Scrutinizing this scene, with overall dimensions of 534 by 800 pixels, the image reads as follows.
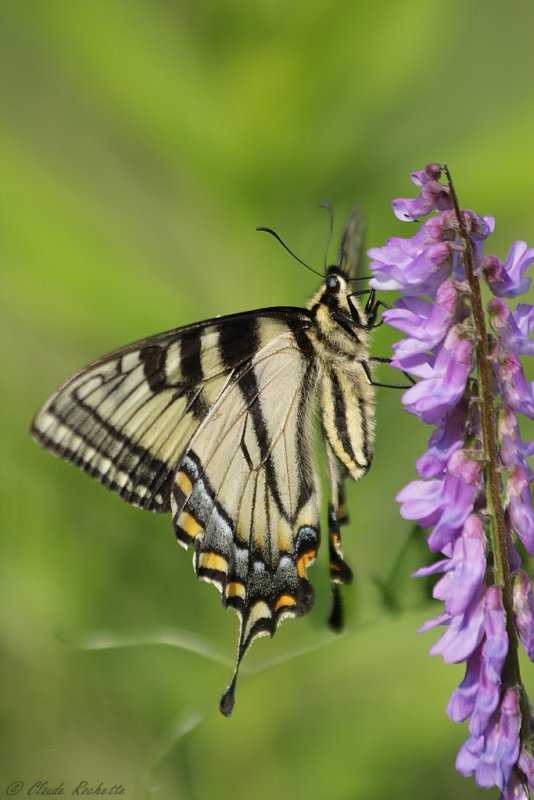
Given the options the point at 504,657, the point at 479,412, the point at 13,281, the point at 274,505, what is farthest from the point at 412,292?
the point at 13,281

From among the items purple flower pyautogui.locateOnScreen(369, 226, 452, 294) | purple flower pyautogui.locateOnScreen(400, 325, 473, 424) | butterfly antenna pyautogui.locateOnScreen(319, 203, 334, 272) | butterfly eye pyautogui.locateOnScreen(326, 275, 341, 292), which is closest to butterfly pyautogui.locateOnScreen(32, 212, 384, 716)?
butterfly eye pyautogui.locateOnScreen(326, 275, 341, 292)

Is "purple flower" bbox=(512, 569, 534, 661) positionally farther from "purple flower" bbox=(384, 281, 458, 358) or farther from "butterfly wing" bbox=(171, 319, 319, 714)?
"butterfly wing" bbox=(171, 319, 319, 714)

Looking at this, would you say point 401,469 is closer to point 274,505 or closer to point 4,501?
point 274,505

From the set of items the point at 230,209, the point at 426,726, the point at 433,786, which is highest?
the point at 230,209

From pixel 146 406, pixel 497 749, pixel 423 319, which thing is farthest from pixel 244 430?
pixel 497 749

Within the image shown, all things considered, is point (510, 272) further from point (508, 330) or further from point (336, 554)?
point (336, 554)

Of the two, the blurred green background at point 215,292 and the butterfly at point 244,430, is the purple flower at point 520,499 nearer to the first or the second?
the butterfly at point 244,430

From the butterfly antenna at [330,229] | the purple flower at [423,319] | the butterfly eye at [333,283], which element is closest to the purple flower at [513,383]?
the purple flower at [423,319]
